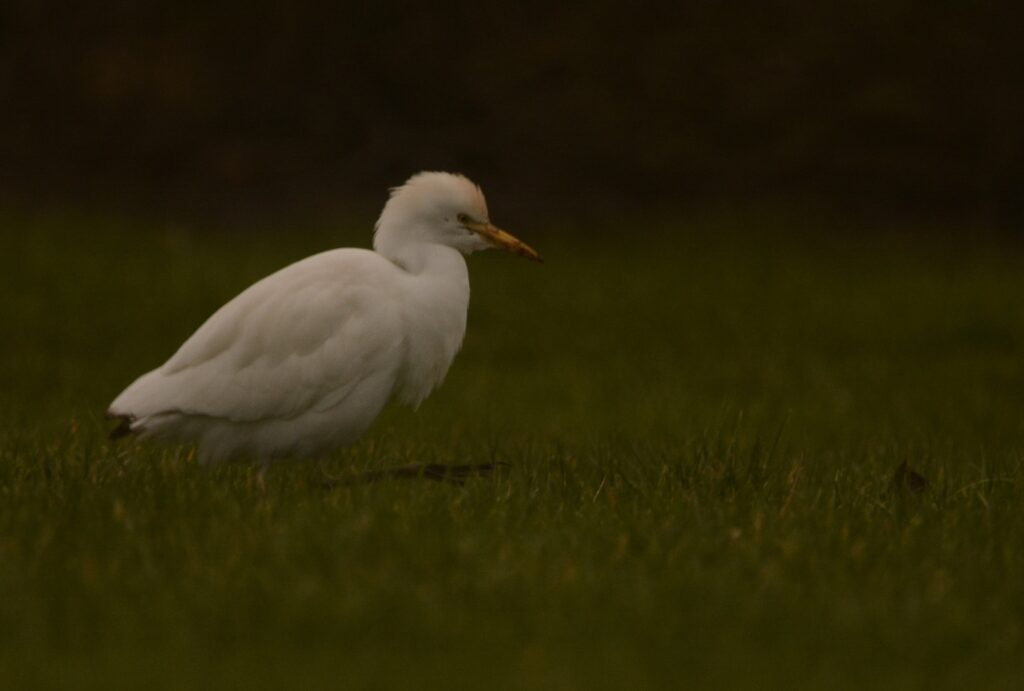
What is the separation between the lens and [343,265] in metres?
6.58

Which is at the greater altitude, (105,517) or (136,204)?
(136,204)

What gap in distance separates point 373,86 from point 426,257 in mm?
12243

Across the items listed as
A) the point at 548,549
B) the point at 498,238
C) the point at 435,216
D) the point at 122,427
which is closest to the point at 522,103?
the point at 498,238

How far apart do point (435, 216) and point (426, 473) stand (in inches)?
42.2

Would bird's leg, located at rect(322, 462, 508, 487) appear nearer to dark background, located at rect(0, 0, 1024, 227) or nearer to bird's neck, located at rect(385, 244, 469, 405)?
bird's neck, located at rect(385, 244, 469, 405)

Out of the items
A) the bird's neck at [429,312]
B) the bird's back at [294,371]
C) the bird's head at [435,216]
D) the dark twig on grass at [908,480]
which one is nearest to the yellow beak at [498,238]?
the bird's head at [435,216]

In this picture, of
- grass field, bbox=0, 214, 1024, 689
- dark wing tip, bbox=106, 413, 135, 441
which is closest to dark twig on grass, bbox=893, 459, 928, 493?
grass field, bbox=0, 214, 1024, 689

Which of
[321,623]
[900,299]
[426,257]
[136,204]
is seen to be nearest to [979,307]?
[900,299]

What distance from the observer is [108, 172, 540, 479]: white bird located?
6.48 meters

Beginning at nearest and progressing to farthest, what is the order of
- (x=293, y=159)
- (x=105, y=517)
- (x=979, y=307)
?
(x=105, y=517)
(x=979, y=307)
(x=293, y=159)

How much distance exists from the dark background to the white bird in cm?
1069

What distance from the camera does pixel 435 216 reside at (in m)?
6.89

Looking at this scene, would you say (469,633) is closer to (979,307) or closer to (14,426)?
(14,426)

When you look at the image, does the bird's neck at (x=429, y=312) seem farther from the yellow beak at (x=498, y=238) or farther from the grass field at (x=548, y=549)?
the grass field at (x=548, y=549)
